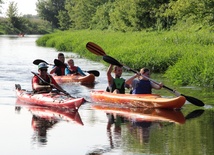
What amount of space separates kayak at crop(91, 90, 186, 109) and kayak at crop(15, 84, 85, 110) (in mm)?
1233

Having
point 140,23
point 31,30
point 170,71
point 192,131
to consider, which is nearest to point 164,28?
point 140,23

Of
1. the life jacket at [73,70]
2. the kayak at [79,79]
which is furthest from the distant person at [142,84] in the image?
the life jacket at [73,70]

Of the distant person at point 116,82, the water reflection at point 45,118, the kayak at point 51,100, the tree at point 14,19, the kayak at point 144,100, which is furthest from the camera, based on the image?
the tree at point 14,19

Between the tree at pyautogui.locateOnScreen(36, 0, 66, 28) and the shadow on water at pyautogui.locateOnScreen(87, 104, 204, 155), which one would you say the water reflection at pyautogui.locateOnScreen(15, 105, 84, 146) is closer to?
the shadow on water at pyautogui.locateOnScreen(87, 104, 204, 155)

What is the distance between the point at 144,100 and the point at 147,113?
628 millimetres

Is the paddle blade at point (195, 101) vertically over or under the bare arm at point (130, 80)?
under

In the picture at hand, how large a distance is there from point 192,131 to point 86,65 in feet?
61.5

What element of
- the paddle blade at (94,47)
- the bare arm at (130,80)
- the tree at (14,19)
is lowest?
the tree at (14,19)

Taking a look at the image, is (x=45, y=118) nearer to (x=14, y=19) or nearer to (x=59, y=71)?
(x=59, y=71)

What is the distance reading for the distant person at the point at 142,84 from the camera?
15930 mm

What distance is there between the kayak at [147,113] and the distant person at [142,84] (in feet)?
1.83

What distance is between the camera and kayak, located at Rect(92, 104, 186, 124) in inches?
567

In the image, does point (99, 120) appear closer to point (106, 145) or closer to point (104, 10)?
point (106, 145)

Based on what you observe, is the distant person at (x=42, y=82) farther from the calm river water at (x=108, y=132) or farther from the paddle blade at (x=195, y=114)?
the paddle blade at (x=195, y=114)
